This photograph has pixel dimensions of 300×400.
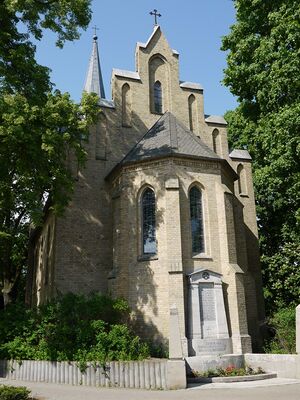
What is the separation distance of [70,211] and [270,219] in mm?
13301

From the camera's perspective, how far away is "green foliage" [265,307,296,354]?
50.0 ft

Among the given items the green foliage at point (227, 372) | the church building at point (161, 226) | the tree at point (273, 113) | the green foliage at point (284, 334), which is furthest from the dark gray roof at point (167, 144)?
the green foliage at point (227, 372)

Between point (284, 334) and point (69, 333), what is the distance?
8270mm

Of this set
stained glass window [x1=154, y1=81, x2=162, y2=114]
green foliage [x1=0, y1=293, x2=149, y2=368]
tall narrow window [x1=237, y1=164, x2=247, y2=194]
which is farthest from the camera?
tall narrow window [x1=237, y1=164, x2=247, y2=194]

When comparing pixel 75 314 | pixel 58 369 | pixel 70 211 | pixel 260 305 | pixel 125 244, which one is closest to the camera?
pixel 58 369

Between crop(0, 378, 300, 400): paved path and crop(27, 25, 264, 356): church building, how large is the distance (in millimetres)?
3117

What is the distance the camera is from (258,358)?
1436 centimetres

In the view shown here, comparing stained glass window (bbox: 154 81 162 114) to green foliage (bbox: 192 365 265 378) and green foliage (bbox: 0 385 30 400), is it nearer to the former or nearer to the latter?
green foliage (bbox: 192 365 265 378)

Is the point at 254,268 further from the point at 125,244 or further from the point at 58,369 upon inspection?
the point at 58,369

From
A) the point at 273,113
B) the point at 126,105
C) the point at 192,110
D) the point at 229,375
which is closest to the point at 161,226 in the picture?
the point at 229,375

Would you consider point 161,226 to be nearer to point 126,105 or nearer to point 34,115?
point 34,115

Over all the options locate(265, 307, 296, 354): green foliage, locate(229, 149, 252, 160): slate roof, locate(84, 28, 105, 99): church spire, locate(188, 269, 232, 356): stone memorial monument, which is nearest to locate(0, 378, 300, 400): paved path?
locate(188, 269, 232, 356): stone memorial monument

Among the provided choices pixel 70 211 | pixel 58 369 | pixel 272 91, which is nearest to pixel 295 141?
pixel 272 91

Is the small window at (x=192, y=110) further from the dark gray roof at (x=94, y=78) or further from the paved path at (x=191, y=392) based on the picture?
the paved path at (x=191, y=392)
